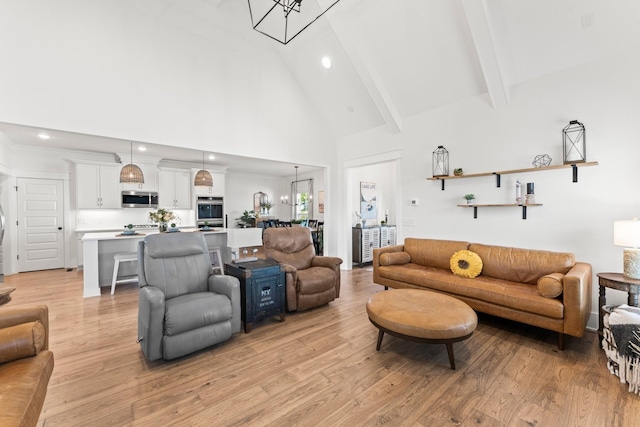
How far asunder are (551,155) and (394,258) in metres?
2.35

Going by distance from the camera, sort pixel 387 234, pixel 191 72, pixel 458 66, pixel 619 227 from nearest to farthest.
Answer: pixel 619 227
pixel 458 66
pixel 191 72
pixel 387 234

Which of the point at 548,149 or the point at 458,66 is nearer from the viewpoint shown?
the point at 548,149

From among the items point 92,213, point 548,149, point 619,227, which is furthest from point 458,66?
point 92,213

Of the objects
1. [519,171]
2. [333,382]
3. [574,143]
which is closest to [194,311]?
[333,382]

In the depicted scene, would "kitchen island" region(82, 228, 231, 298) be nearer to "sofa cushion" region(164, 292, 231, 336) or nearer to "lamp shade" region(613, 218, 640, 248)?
"sofa cushion" region(164, 292, 231, 336)

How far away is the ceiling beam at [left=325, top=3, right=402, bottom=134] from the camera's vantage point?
415 centimetres

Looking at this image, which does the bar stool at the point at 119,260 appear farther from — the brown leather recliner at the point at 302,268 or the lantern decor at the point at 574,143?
the lantern decor at the point at 574,143

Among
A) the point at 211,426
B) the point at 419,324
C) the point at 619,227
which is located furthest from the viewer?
the point at 619,227

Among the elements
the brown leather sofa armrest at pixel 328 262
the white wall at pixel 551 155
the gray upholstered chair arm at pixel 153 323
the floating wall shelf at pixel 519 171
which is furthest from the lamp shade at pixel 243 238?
the floating wall shelf at pixel 519 171

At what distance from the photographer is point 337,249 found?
620cm

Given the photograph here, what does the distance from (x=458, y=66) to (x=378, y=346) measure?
379cm

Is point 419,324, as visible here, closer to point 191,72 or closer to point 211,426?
point 211,426

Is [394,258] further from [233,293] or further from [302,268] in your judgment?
[233,293]

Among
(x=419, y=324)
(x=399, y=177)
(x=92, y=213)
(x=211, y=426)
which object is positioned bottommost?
(x=211, y=426)
